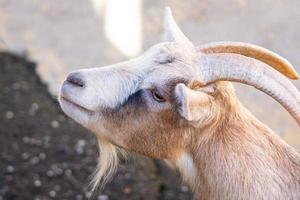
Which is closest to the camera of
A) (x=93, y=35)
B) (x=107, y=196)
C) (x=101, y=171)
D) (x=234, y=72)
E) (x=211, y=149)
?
(x=234, y=72)

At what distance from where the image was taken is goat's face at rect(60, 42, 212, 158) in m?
3.11

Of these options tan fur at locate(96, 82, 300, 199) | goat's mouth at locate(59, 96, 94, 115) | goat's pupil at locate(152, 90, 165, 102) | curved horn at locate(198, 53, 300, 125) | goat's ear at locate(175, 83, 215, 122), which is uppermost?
curved horn at locate(198, 53, 300, 125)

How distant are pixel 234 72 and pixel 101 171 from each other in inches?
38.9

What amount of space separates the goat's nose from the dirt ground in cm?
184

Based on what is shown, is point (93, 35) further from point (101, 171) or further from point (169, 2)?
point (101, 171)

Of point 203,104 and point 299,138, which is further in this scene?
point 299,138

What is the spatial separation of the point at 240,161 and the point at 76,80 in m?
0.79

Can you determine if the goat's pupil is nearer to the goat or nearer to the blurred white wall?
the goat

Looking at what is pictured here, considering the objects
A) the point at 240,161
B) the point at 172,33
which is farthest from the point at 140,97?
the point at 240,161

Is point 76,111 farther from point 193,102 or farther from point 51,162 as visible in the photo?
point 51,162

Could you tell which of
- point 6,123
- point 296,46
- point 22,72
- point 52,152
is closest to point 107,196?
point 52,152

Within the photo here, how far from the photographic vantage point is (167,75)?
3088 millimetres

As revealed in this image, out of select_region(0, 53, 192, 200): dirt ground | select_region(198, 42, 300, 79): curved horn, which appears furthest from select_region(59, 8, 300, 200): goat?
select_region(0, 53, 192, 200): dirt ground

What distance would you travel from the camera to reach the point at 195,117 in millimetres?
3059
